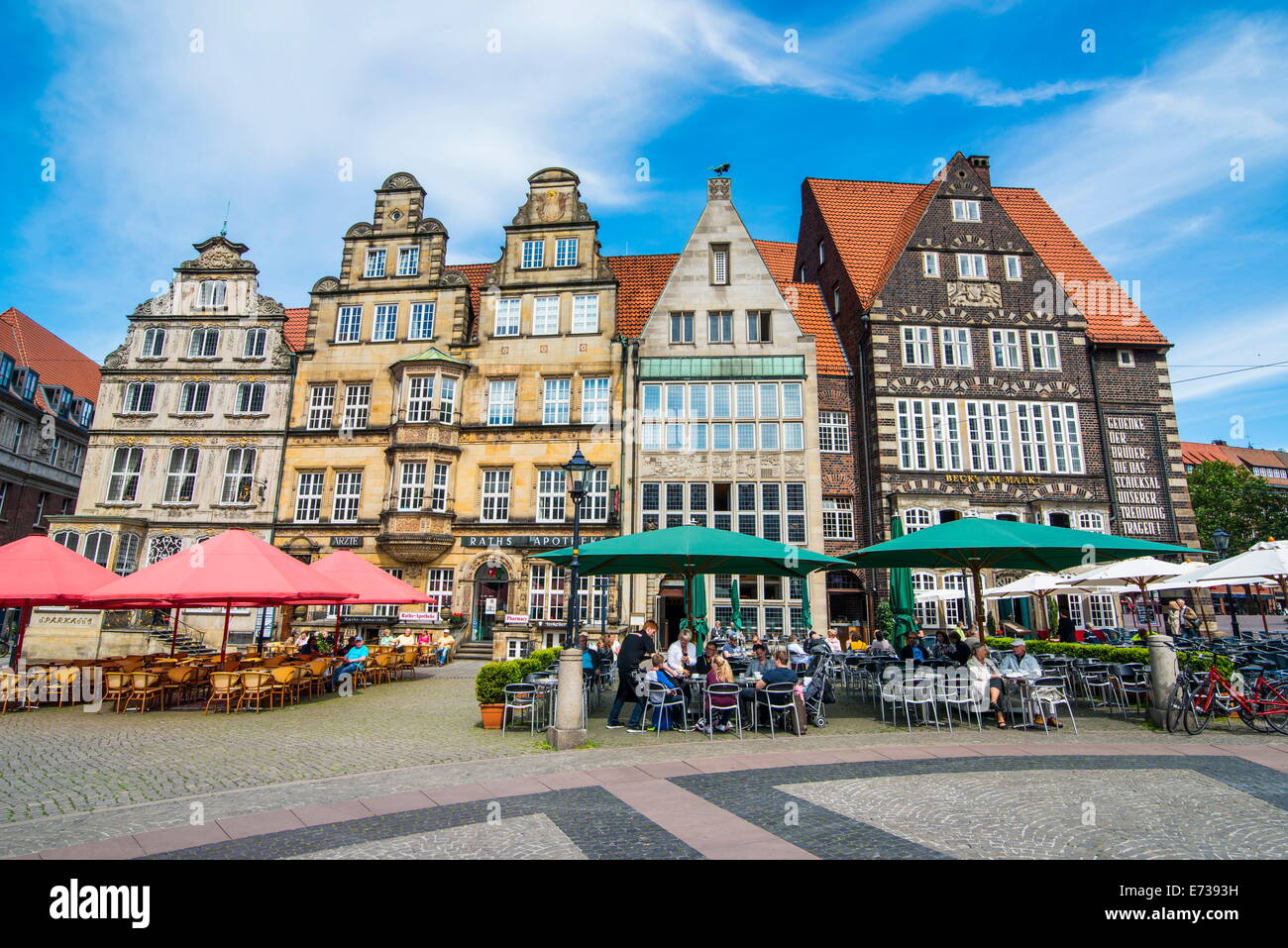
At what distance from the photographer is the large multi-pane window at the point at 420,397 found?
2803 cm

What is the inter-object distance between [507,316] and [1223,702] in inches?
1019

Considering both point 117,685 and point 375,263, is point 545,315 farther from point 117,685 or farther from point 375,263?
point 117,685

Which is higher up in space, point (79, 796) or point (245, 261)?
point (245, 261)

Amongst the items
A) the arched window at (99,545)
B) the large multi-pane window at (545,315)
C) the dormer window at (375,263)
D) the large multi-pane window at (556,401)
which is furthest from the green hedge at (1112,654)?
Answer: the arched window at (99,545)

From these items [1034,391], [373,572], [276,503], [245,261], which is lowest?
[373,572]

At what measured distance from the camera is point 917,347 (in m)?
28.4

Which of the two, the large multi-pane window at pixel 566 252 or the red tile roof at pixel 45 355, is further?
the red tile roof at pixel 45 355

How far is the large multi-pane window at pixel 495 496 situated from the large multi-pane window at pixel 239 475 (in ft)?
32.7

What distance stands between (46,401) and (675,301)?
40.5m

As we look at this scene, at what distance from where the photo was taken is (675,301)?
29.0m

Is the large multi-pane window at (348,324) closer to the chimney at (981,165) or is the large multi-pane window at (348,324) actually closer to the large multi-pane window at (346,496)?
the large multi-pane window at (346,496)

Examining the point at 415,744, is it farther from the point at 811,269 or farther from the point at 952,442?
the point at 811,269

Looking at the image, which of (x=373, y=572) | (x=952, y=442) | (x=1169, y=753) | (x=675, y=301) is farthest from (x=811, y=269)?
(x=1169, y=753)

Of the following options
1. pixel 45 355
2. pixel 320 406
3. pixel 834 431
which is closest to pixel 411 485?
pixel 320 406
